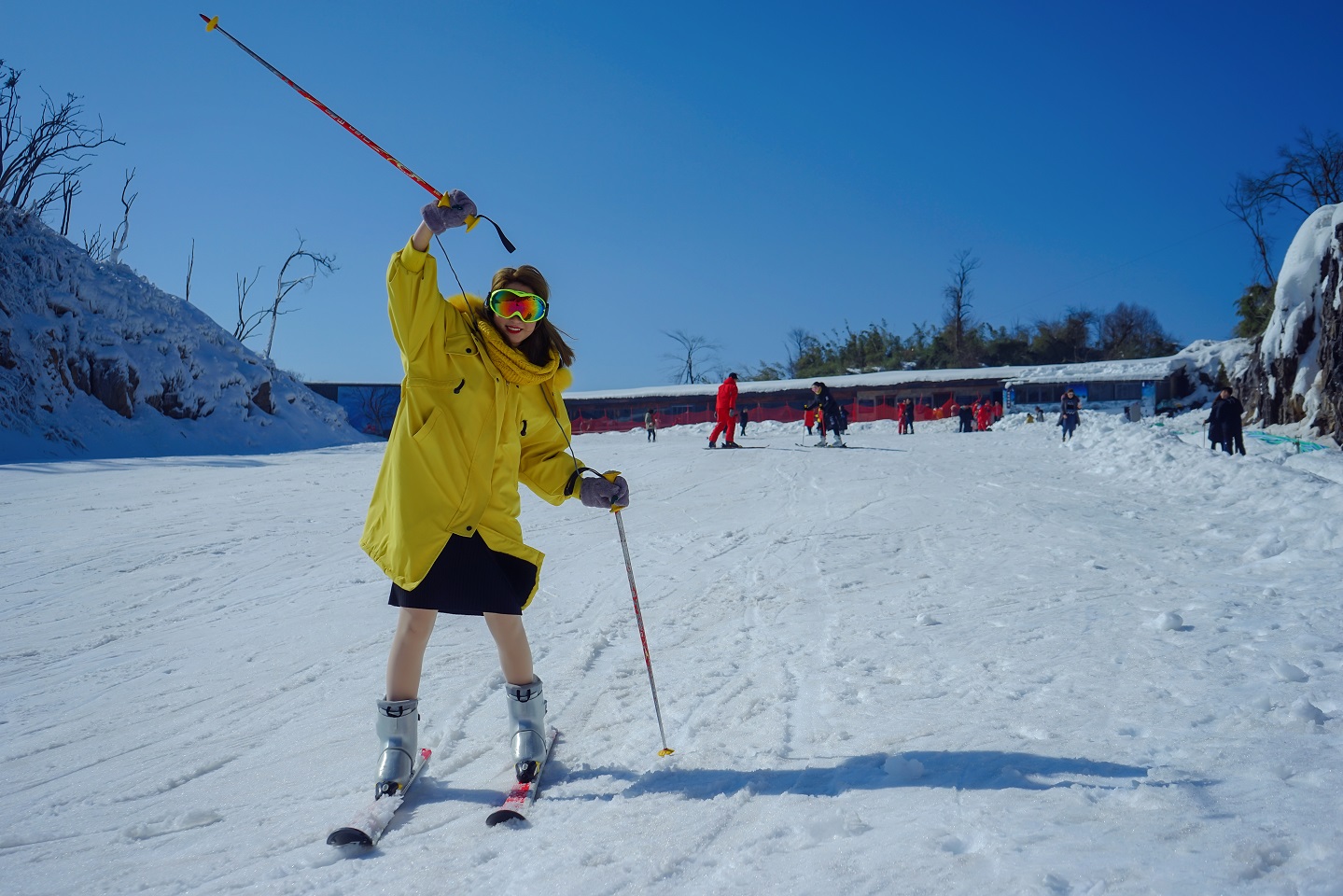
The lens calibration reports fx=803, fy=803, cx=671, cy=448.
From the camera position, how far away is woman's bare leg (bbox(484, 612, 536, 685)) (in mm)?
2828

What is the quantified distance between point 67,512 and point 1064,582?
388 inches

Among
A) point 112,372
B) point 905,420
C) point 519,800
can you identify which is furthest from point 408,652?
point 905,420

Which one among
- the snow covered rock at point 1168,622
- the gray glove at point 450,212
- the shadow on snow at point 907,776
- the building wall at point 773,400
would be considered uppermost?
the building wall at point 773,400

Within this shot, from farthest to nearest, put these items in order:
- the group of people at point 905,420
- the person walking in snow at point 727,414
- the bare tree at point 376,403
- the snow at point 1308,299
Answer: the bare tree at point 376,403 < the group of people at point 905,420 < the snow at point 1308,299 < the person walking in snow at point 727,414

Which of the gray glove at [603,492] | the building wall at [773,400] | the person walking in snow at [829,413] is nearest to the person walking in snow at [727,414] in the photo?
the person walking in snow at [829,413]

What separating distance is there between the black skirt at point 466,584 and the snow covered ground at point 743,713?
0.65m

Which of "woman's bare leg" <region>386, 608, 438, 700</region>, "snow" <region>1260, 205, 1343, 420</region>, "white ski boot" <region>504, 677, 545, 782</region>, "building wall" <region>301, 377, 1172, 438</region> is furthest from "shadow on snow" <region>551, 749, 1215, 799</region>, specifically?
"building wall" <region>301, 377, 1172, 438</region>

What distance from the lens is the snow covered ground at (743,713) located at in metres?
2.10

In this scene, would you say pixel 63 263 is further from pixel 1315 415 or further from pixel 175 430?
pixel 1315 415

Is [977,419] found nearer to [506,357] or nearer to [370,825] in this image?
[506,357]

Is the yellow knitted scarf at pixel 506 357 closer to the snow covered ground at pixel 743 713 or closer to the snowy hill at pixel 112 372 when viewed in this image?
the snow covered ground at pixel 743 713

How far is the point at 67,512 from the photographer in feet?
28.9

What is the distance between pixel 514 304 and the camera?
2.76m

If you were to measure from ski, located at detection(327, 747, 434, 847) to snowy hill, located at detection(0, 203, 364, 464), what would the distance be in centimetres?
2077
